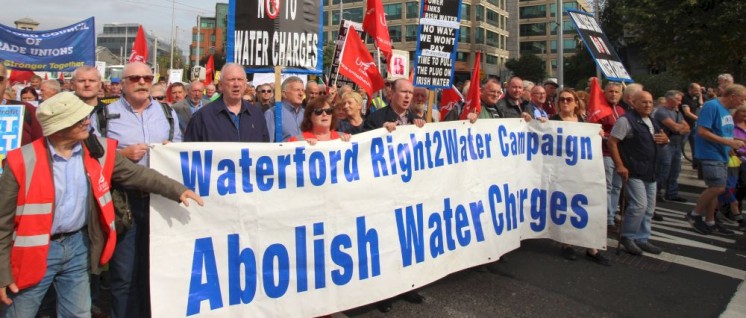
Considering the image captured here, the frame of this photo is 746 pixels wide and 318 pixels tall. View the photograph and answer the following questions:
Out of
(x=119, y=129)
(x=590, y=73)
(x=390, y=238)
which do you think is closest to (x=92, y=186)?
(x=119, y=129)

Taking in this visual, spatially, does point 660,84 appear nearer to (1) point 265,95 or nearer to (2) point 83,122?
(1) point 265,95

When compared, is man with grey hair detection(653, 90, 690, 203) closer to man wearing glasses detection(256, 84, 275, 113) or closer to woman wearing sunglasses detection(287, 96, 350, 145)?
man wearing glasses detection(256, 84, 275, 113)

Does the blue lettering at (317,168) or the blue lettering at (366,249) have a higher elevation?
the blue lettering at (317,168)

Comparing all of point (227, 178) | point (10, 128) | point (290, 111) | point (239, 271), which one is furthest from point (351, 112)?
point (10, 128)

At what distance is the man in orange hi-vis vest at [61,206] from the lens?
2.39 metres

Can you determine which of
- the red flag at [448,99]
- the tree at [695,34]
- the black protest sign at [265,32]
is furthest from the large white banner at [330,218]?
the tree at [695,34]

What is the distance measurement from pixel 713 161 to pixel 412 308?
4355mm

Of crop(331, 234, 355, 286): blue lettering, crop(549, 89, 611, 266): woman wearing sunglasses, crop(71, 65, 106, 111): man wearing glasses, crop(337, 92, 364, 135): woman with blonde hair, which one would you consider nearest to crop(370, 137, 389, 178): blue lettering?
crop(331, 234, 355, 286): blue lettering

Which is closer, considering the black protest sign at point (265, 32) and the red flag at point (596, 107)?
the black protest sign at point (265, 32)

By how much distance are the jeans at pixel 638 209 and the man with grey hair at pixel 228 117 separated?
12.3 ft

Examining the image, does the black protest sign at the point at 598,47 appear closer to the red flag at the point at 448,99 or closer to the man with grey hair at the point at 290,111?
the red flag at the point at 448,99

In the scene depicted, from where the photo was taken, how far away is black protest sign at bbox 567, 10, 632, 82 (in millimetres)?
6559

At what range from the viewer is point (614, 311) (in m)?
3.84

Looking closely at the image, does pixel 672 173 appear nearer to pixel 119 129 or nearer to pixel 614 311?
pixel 614 311
